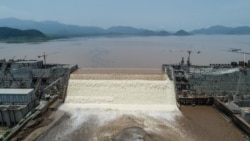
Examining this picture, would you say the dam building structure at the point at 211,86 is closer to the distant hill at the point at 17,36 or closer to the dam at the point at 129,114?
the dam at the point at 129,114

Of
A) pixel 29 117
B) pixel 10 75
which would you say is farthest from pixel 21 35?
pixel 29 117

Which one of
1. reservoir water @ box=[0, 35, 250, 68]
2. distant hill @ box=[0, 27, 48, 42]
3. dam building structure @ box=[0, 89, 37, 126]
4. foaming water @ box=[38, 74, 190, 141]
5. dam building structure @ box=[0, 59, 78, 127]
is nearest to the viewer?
foaming water @ box=[38, 74, 190, 141]

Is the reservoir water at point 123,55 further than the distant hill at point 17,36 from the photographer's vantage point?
No

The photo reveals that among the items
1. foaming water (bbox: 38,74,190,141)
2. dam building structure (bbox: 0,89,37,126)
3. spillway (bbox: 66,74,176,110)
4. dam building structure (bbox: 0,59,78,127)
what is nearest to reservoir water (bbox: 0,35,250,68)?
dam building structure (bbox: 0,59,78,127)

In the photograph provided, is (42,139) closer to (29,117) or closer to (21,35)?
(29,117)

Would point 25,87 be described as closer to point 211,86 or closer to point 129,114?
point 129,114

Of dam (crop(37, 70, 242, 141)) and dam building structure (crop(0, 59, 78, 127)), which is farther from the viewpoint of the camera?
dam building structure (crop(0, 59, 78, 127))

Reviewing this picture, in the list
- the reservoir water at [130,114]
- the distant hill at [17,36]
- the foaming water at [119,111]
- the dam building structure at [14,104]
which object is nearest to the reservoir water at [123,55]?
the reservoir water at [130,114]

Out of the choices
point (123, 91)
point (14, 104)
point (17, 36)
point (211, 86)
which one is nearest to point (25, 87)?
point (14, 104)

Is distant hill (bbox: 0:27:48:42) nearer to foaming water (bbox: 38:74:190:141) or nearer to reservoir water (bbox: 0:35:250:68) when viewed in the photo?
reservoir water (bbox: 0:35:250:68)
